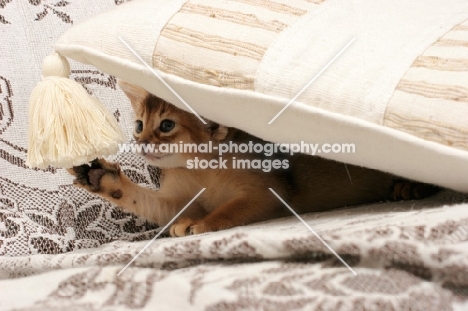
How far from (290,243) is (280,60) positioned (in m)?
0.24

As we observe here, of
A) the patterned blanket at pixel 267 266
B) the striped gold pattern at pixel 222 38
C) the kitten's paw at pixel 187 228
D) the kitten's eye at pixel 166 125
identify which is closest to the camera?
the patterned blanket at pixel 267 266

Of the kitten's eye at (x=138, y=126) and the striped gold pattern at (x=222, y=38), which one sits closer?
the striped gold pattern at (x=222, y=38)

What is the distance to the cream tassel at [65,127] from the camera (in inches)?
31.1

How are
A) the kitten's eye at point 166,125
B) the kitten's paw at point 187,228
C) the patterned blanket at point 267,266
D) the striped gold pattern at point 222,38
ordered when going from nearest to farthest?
the patterned blanket at point 267,266
the striped gold pattern at point 222,38
the kitten's paw at point 187,228
the kitten's eye at point 166,125

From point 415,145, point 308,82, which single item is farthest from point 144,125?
point 415,145

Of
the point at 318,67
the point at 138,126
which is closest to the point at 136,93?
the point at 138,126

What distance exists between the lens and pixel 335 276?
0.58m

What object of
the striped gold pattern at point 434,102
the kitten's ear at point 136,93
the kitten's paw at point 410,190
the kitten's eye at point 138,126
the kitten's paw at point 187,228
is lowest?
the kitten's paw at point 187,228

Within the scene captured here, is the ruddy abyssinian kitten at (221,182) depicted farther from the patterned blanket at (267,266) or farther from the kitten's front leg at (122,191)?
the patterned blanket at (267,266)

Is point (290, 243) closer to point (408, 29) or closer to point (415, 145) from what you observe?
point (415, 145)

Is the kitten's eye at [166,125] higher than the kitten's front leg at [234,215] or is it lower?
higher

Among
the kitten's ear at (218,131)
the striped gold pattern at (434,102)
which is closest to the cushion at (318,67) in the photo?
the striped gold pattern at (434,102)

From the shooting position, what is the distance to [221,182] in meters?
1.06

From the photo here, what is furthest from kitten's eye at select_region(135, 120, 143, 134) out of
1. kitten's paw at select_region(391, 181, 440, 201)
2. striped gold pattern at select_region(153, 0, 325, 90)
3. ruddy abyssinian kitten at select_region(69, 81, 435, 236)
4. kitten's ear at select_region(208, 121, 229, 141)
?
kitten's paw at select_region(391, 181, 440, 201)
